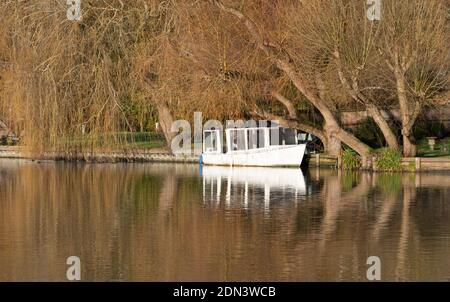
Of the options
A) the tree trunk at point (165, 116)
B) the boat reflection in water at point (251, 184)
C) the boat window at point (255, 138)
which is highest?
the tree trunk at point (165, 116)

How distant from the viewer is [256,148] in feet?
159

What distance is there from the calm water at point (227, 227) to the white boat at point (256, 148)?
4323 mm

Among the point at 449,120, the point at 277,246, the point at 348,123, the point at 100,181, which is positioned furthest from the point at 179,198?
the point at 449,120

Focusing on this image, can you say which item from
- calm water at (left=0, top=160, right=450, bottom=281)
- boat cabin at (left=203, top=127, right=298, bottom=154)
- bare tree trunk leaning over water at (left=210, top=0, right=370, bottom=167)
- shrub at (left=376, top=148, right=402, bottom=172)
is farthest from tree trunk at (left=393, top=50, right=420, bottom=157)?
boat cabin at (left=203, top=127, right=298, bottom=154)

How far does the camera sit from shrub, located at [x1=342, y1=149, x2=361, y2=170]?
44.1 m

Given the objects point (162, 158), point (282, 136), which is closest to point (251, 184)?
point (282, 136)

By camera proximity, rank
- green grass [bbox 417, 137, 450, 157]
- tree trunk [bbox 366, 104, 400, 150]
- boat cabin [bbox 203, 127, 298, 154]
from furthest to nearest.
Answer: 1. boat cabin [bbox 203, 127, 298, 154]
2. green grass [bbox 417, 137, 450, 157]
3. tree trunk [bbox 366, 104, 400, 150]

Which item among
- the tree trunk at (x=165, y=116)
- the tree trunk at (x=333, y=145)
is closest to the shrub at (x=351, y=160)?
the tree trunk at (x=333, y=145)

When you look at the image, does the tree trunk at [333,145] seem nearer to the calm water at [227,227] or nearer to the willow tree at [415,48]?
the calm water at [227,227]

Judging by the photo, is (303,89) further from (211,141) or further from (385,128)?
(211,141)

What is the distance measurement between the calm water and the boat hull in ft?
Answer: 13.0

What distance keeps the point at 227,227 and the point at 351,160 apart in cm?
1888

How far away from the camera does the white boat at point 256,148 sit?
153 ft

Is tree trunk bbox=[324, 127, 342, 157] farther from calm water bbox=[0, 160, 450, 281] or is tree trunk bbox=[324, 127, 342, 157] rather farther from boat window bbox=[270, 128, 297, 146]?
calm water bbox=[0, 160, 450, 281]
